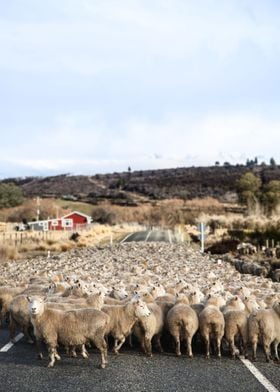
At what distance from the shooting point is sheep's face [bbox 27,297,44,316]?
903cm

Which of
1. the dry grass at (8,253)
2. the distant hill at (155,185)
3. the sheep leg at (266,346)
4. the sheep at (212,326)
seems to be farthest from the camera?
the distant hill at (155,185)

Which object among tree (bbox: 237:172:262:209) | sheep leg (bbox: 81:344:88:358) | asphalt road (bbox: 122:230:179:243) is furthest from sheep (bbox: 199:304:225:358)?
tree (bbox: 237:172:262:209)

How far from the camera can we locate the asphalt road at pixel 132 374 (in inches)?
312

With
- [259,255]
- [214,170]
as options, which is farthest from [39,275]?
[214,170]

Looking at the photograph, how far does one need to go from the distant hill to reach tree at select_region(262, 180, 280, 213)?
43.2 metres

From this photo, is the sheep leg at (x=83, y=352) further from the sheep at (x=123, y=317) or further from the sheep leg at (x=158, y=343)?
the sheep leg at (x=158, y=343)

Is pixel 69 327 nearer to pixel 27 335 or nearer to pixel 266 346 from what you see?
pixel 27 335

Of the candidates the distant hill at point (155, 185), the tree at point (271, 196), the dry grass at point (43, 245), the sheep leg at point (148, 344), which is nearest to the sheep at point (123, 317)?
the sheep leg at point (148, 344)

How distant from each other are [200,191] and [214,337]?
142m

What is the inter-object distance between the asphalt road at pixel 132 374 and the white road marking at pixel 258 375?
7cm

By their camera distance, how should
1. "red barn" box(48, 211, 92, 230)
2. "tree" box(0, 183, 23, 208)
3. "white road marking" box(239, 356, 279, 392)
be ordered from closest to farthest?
"white road marking" box(239, 356, 279, 392)
"red barn" box(48, 211, 92, 230)
"tree" box(0, 183, 23, 208)

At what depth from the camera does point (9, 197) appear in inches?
4473

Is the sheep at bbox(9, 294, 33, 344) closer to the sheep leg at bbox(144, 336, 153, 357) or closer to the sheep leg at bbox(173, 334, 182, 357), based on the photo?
the sheep leg at bbox(144, 336, 153, 357)

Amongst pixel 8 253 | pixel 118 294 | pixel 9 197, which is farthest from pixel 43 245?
pixel 9 197
